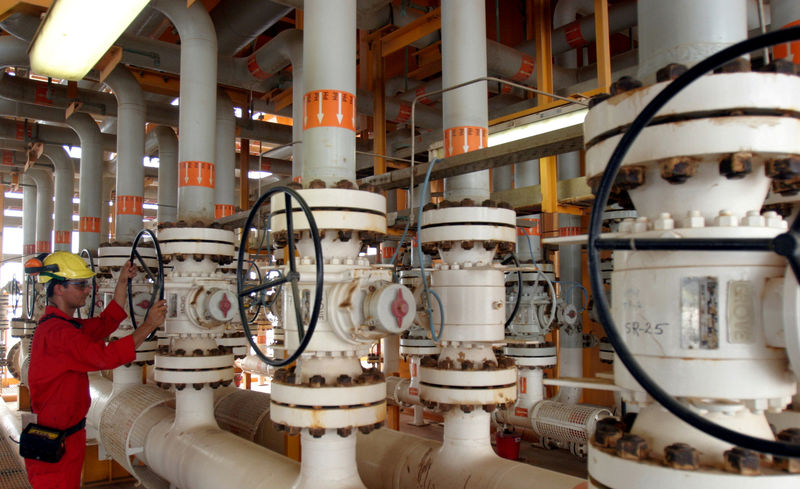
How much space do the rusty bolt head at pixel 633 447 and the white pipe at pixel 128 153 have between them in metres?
5.16

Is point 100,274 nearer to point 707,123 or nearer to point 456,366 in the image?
point 456,366

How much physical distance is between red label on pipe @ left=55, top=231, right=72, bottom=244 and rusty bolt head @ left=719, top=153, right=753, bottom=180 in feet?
28.6

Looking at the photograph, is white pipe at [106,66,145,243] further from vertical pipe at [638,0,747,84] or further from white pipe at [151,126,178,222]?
vertical pipe at [638,0,747,84]

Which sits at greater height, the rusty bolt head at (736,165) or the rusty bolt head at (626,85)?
the rusty bolt head at (626,85)

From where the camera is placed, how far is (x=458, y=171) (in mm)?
2494

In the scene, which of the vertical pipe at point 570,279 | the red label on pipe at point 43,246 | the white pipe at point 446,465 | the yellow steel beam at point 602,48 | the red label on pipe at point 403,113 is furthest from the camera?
the red label on pipe at point 43,246

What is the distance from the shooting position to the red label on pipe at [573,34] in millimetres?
5785

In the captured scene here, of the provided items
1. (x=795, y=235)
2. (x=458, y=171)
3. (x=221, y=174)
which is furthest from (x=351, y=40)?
(x=221, y=174)

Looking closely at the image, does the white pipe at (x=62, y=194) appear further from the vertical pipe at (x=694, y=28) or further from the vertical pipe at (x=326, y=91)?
the vertical pipe at (x=694, y=28)

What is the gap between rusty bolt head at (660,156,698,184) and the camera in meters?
1.16

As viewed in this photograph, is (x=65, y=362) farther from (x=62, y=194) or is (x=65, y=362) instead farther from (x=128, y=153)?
(x=62, y=194)

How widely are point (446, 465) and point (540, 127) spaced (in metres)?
Result: 2.00

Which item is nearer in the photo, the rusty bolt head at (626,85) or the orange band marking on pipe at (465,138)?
the rusty bolt head at (626,85)

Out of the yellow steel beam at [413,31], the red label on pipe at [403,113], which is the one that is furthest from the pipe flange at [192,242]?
the red label on pipe at [403,113]
